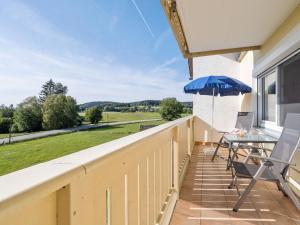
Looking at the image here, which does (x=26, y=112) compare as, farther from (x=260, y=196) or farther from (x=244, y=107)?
(x=260, y=196)

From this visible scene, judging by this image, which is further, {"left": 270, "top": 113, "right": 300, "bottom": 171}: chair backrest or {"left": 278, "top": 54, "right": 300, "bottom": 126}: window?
{"left": 278, "top": 54, "right": 300, "bottom": 126}: window

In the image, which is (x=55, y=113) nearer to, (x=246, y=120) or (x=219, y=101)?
(x=219, y=101)

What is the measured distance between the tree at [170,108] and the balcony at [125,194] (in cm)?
816

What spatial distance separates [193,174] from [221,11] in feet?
8.63

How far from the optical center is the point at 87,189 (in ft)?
2.88

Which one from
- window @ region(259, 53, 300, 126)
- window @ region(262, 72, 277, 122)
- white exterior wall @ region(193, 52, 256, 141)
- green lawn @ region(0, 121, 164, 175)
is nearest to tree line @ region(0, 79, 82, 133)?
green lawn @ region(0, 121, 164, 175)

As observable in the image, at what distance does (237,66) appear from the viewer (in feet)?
27.0

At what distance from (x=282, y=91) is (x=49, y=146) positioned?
1851cm

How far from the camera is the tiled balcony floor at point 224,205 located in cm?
269

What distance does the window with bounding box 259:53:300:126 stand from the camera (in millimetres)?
3904

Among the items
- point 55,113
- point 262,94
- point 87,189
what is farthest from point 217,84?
point 55,113

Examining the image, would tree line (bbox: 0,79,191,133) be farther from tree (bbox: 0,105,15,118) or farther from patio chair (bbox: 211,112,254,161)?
patio chair (bbox: 211,112,254,161)

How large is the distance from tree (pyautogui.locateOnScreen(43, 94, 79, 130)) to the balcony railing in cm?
1688

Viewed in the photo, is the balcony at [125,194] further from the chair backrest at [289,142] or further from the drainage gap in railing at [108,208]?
the chair backrest at [289,142]
